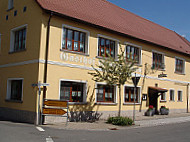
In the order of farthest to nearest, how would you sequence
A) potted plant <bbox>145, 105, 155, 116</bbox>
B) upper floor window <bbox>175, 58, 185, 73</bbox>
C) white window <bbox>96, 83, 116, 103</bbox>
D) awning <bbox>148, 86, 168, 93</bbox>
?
upper floor window <bbox>175, 58, 185, 73</bbox> → awning <bbox>148, 86, 168, 93</bbox> → potted plant <bbox>145, 105, 155, 116</bbox> → white window <bbox>96, 83, 116, 103</bbox>

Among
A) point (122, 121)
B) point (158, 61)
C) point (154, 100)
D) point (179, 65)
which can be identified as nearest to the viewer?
point (122, 121)

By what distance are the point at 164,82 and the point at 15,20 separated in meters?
14.2

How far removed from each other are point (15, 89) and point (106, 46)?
22.8ft

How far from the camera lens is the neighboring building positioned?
14.0 metres

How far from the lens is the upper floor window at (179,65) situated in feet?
81.0

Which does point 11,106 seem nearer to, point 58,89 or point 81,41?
point 58,89

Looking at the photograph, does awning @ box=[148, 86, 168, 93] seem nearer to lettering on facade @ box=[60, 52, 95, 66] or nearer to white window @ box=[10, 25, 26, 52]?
lettering on facade @ box=[60, 52, 95, 66]

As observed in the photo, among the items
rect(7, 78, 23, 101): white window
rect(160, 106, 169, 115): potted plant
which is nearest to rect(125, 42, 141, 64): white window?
rect(160, 106, 169, 115): potted plant

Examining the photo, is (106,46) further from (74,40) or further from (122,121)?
(122,121)

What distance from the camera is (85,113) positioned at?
15445 millimetres

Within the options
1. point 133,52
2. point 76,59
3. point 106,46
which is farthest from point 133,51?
point 76,59

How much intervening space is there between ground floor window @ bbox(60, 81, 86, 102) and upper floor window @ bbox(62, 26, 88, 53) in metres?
2.18

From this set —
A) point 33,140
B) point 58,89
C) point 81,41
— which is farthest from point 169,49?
point 33,140

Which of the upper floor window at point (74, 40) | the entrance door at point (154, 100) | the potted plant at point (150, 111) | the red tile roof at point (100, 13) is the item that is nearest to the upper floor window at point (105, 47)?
the red tile roof at point (100, 13)
